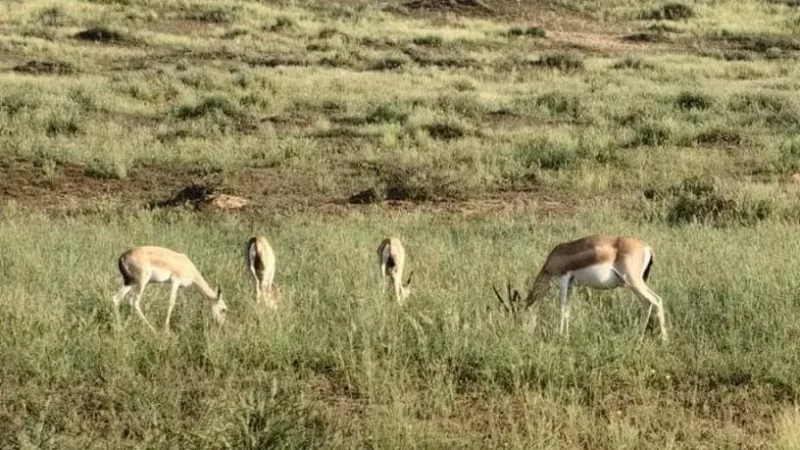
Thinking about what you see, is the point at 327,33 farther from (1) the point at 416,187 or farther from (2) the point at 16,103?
(1) the point at 416,187

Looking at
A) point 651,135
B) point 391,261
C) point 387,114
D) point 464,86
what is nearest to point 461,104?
point 387,114

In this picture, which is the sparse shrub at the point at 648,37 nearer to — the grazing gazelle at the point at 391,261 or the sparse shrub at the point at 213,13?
the sparse shrub at the point at 213,13

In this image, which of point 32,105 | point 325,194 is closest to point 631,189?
point 325,194

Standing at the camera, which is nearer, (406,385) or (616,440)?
(616,440)

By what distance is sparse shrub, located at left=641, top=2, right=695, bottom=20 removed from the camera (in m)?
56.4

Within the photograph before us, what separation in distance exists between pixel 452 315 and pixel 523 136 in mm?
13774

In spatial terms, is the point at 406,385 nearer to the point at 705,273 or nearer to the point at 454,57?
the point at 705,273

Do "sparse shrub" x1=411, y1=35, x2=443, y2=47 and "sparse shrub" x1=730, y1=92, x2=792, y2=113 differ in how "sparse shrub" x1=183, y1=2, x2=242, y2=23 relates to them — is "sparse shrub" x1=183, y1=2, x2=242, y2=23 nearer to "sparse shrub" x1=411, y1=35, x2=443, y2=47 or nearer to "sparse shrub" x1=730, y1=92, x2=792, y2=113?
"sparse shrub" x1=411, y1=35, x2=443, y2=47

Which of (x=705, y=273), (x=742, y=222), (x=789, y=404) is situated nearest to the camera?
(x=789, y=404)

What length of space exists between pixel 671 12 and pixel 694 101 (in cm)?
3438

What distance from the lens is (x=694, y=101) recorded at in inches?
993

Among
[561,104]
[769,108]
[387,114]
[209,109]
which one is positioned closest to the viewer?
[387,114]

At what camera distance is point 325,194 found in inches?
607

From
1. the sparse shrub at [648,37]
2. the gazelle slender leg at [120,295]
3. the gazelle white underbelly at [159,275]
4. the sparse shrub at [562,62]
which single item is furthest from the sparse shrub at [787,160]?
the sparse shrub at [648,37]
